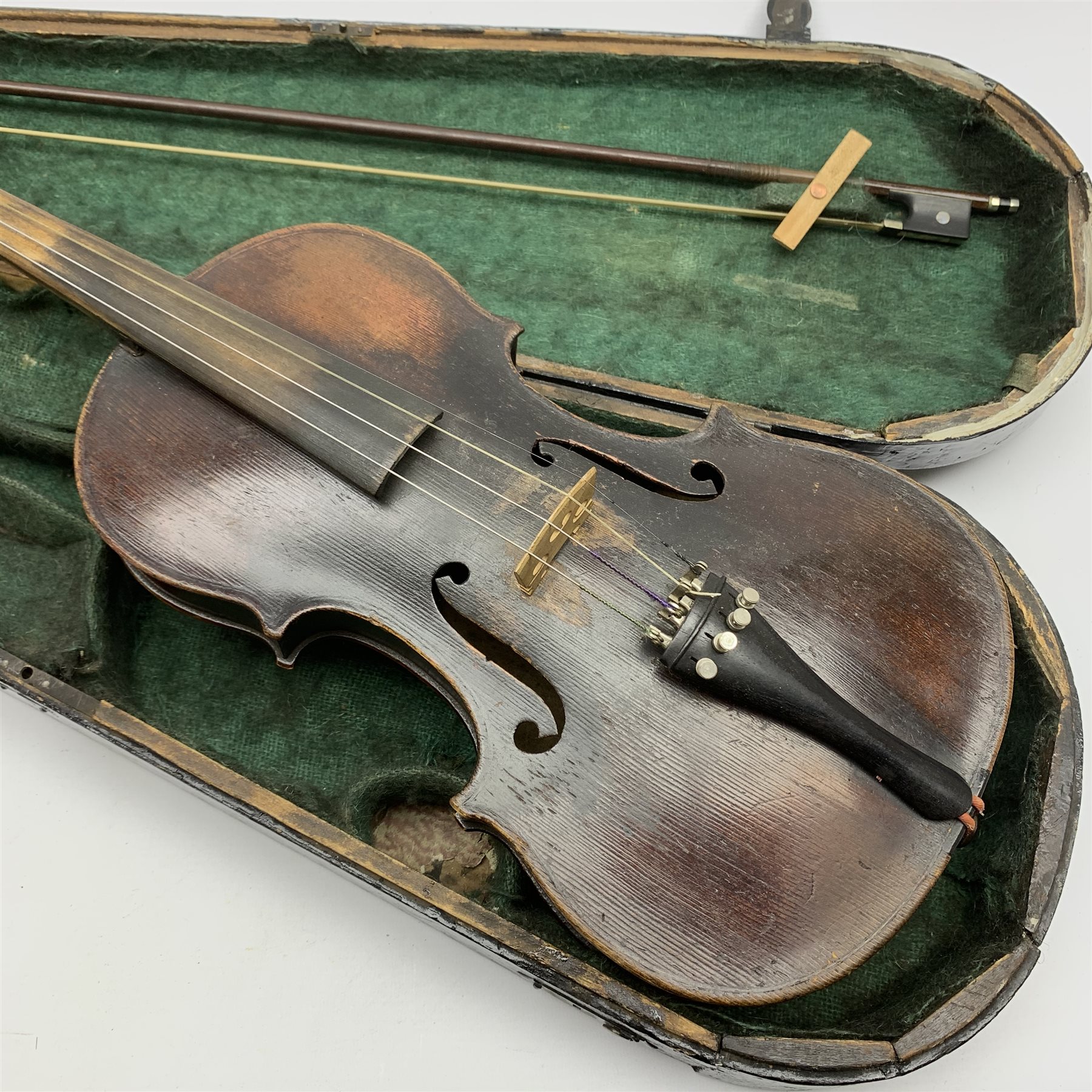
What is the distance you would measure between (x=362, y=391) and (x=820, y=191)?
4.43ft

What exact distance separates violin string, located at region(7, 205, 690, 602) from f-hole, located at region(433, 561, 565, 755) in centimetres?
19

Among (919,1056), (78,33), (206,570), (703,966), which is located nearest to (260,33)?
(78,33)

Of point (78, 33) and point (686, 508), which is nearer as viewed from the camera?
point (686, 508)

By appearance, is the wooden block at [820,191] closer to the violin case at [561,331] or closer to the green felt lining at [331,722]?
the violin case at [561,331]

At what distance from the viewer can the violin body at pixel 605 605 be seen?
1482mm

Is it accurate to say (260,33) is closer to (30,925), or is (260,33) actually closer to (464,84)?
(464,84)

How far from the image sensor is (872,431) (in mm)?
2090

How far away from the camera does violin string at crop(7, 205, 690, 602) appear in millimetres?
1668

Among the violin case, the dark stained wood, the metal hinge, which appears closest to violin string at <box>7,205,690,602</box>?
the violin case

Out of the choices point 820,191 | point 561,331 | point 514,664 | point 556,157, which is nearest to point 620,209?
point 556,157

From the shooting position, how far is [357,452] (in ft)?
5.75

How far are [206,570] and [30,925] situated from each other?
1.15 m

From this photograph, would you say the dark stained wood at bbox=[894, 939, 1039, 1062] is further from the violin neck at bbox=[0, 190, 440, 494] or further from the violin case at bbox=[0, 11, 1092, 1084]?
the violin neck at bbox=[0, 190, 440, 494]

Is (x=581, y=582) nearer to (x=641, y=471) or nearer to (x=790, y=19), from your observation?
(x=641, y=471)
